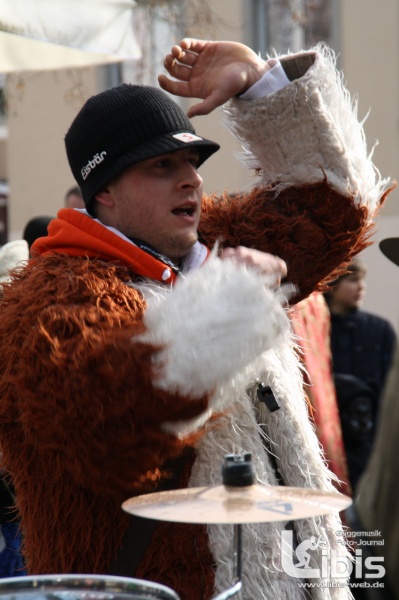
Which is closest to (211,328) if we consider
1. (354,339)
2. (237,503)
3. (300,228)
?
(237,503)

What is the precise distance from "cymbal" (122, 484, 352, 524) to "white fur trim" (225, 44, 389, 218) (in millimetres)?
1339

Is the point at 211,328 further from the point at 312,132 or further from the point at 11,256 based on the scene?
the point at 11,256

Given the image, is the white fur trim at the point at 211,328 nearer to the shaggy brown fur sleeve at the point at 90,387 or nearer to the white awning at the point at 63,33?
the shaggy brown fur sleeve at the point at 90,387

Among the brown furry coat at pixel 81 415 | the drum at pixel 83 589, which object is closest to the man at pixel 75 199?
the brown furry coat at pixel 81 415

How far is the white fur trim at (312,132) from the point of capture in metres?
3.13

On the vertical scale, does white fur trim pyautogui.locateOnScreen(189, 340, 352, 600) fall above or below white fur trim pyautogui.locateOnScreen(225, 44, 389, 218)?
below

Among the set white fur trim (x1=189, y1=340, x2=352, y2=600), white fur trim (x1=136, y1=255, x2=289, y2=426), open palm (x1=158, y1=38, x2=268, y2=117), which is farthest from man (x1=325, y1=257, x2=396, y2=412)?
white fur trim (x1=136, y1=255, x2=289, y2=426)

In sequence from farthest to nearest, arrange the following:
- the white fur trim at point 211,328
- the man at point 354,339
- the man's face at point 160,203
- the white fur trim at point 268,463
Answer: the man at point 354,339 < the man's face at point 160,203 < the white fur trim at point 268,463 < the white fur trim at point 211,328

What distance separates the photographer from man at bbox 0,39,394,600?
229 cm

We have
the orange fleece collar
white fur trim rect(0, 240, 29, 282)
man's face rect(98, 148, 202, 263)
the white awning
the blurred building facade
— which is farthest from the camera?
the blurred building facade

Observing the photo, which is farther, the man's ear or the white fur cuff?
the man's ear

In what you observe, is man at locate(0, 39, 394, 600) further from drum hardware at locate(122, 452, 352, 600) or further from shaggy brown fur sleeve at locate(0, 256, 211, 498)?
drum hardware at locate(122, 452, 352, 600)

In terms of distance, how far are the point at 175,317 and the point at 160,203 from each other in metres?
0.63

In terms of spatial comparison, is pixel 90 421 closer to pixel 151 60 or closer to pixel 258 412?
pixel 258 412
